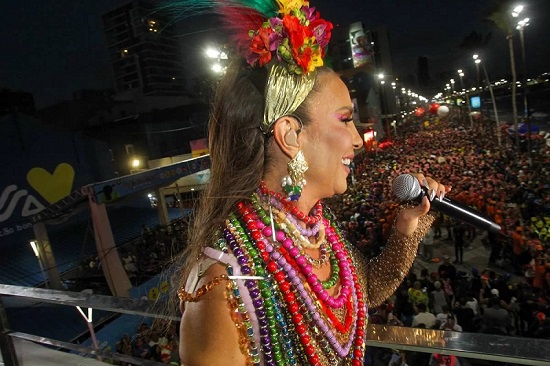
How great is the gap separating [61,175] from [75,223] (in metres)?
3.69

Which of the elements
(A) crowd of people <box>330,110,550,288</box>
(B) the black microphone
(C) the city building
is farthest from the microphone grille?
(C) the city building

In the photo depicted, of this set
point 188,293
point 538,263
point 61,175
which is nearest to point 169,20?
point 188,293

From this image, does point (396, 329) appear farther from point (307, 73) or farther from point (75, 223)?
point (75, 223)

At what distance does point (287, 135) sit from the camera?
1.33 m

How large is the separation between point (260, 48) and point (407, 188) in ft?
3.05

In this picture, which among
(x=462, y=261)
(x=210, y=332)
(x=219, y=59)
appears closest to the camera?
(x=210, y=332)

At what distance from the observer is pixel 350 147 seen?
4.61 ft

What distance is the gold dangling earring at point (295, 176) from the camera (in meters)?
1.35

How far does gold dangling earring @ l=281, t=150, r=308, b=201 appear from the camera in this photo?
4.43 feet

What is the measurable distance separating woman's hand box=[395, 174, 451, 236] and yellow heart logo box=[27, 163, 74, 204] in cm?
1126

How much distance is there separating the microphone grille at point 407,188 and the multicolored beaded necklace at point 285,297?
513 millimetres

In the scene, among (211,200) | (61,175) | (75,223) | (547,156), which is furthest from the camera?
(547,156)

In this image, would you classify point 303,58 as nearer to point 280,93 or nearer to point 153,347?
point 280,93

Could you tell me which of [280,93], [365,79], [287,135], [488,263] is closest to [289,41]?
[280,93]
